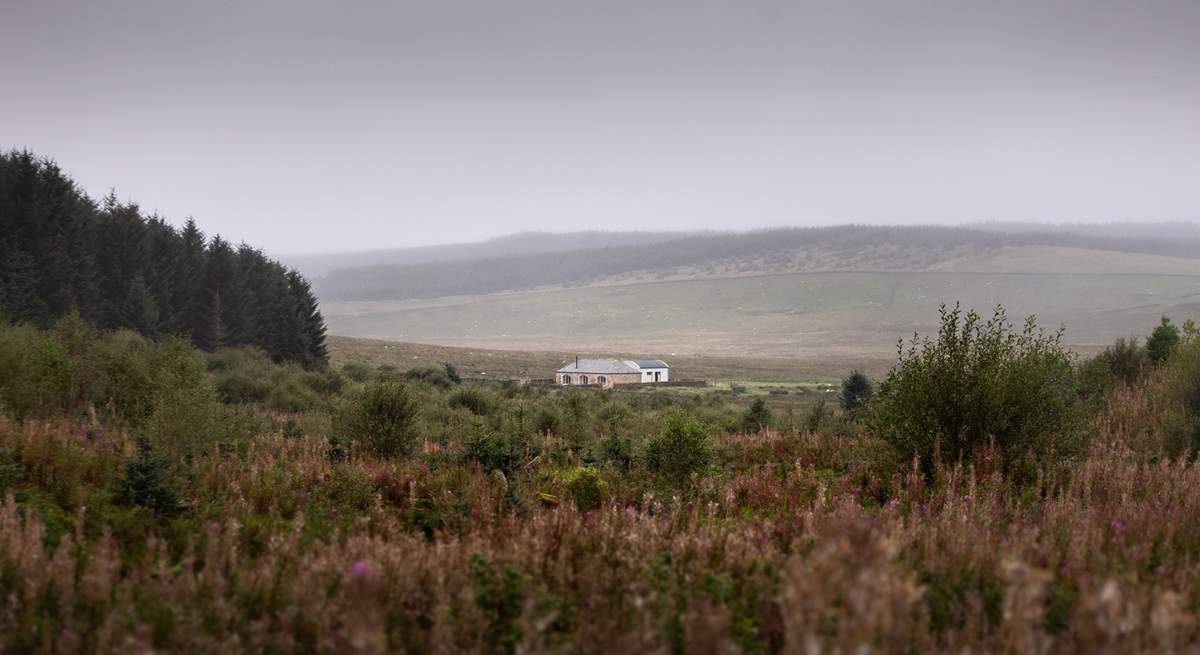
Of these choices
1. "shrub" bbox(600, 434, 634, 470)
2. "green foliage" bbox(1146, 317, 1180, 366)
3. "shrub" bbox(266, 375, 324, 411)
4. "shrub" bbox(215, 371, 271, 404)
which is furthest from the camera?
"shrub" bbox(215, 371, 271, 404)

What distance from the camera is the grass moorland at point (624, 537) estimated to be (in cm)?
414

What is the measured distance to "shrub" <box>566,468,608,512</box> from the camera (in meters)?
9.87

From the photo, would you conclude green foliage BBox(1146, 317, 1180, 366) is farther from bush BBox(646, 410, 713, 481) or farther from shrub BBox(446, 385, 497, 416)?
shrub BBox(446, 385, 497, 416)

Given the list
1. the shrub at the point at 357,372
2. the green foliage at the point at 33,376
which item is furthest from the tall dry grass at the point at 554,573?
the shrub at the point at 357,372

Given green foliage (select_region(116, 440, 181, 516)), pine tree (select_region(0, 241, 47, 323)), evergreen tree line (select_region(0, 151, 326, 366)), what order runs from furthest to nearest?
evergreen tree line (select_region(0, 151, 326, 366)), pine tree (select_region(0, 241, 47, 323)), green foliage (select_region(116, 440, 181, 516))

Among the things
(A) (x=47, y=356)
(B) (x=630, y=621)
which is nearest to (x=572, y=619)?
(B) (x=630, y=621)

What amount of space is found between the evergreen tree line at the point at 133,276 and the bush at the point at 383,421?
2085 cm

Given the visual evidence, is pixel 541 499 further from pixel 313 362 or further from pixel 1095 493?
pixel 313 362

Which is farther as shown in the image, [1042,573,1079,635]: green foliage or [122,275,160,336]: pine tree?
[122,275,160,336]: pine tree

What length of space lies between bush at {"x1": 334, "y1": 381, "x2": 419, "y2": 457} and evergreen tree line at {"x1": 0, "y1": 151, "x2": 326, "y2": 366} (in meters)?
20.9

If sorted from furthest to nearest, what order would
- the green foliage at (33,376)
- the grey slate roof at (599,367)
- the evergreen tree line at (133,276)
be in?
the grey slate roof at (599,367) < the evergreen tree line at (133,276) < the green foliage at (33,376)

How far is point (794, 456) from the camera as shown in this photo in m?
14.3

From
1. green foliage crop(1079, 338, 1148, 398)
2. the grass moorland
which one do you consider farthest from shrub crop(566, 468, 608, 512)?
green foliage crop(1079, 338, 1148, 398)

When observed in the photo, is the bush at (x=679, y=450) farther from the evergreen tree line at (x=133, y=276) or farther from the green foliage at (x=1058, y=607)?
the evergreen tree line at (x=133, y=276)
